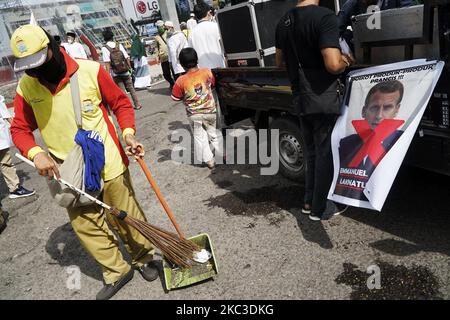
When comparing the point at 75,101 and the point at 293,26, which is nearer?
the point at 75,101

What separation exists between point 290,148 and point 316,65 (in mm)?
1426

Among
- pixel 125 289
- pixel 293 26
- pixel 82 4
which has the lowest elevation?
pixel 125 289

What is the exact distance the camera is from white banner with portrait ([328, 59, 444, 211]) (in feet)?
7.68

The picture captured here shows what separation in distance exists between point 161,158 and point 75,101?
11.0 ft

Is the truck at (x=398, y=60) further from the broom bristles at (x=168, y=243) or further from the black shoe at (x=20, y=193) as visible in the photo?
the black shoe at (x=20, y=193)

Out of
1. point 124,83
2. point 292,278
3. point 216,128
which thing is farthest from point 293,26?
point 124,83

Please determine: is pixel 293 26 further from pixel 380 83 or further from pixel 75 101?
pixel 75 101

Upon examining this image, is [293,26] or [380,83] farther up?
[293,26]

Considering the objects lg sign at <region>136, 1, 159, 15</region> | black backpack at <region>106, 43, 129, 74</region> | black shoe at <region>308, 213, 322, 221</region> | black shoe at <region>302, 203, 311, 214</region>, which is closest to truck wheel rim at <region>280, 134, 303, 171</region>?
black shoe at <region>302, 203, 311, 214</region>

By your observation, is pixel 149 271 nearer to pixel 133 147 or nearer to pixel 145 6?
pixel 133 147

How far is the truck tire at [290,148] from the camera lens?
12.6 feet

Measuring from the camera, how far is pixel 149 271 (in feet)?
9.90

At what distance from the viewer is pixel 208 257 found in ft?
9.43

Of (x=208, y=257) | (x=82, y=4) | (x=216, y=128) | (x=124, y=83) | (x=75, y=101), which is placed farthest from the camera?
(x=82, y=4)
